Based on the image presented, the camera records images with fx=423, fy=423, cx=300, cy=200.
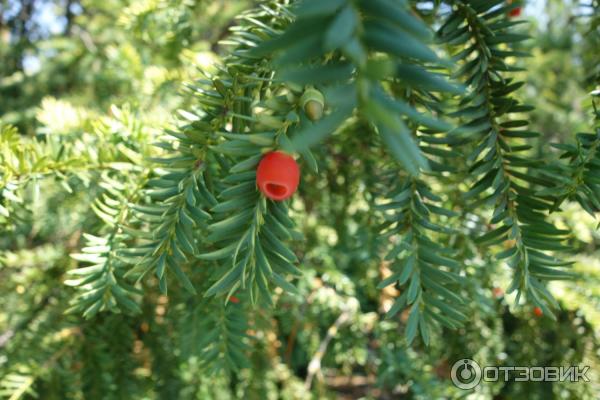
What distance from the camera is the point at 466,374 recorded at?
94cm

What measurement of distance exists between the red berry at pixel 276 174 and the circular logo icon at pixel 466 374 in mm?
750

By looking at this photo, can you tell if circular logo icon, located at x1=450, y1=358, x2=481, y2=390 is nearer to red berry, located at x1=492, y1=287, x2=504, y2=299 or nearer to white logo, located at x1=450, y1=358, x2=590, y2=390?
white logo, located at x1=450, y1=358, x2=590, y2=390

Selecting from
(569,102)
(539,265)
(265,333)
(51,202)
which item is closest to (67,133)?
(51,202)

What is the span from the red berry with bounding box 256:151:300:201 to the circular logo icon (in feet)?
2.46

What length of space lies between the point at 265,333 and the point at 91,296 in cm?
56

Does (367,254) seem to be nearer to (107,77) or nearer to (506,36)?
(506,36)

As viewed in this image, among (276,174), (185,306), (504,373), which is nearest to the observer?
(276,174)

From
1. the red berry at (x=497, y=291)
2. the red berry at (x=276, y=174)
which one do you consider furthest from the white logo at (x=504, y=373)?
the red berry at (x=276, y=174)

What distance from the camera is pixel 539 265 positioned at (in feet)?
1.67


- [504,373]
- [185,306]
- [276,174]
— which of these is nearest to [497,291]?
[504,373]

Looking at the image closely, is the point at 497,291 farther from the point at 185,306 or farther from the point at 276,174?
the point at 276,174

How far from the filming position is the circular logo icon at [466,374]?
3.03 feet

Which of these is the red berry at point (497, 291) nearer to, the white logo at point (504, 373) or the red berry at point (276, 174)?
the white logo at point (504, 373)

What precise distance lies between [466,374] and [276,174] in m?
0.79
